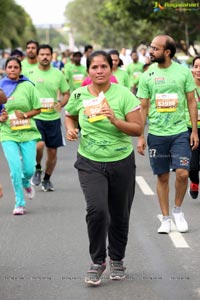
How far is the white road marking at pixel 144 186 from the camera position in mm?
11992

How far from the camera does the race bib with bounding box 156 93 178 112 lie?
348 inches

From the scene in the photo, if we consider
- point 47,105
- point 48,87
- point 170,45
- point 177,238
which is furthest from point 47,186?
point 170,45

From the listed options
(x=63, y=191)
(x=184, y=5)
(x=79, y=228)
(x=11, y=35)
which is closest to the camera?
(x=79, y=228)

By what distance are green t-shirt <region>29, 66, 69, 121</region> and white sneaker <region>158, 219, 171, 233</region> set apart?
3791mm

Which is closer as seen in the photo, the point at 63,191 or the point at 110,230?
the point at 110,230

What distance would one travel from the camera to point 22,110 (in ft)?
34.9

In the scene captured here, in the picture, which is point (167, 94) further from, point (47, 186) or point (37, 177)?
point (37, 177)

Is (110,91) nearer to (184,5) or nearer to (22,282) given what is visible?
(22,282)

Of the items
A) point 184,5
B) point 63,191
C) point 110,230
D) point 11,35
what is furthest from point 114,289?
point 11,35

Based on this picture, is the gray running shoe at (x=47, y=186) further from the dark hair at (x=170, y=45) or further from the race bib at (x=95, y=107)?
the race bib at (x=95, y=107)

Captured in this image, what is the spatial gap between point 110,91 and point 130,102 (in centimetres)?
18

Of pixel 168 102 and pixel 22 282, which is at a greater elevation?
pixel 168 102

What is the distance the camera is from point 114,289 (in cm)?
682

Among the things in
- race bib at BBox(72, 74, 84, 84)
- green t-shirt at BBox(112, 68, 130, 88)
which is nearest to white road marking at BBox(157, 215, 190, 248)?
green t-shirt at BBox(112, 68, 130, 88)
